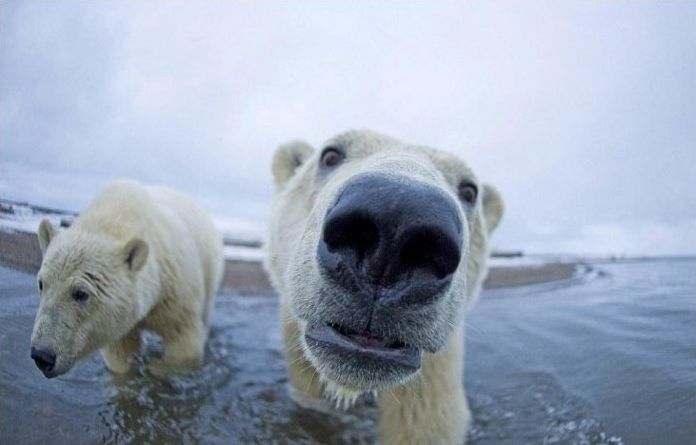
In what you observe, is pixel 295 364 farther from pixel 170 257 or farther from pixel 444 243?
pixel 444 243

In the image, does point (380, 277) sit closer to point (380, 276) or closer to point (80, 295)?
point (380, 276)

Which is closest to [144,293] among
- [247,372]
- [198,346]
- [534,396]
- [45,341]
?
[198,346]

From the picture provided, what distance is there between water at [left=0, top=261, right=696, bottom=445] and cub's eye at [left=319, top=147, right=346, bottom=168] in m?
2.15

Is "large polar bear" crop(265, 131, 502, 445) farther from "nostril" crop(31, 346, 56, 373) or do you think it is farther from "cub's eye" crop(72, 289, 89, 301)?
"cub's eye" crop(72, 289, 89, 301)

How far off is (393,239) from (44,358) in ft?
8.24

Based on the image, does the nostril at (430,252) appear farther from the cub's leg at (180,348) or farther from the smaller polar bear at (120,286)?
the cub's leg at (180,348)

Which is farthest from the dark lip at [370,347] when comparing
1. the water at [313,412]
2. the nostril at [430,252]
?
the water at [313,412]

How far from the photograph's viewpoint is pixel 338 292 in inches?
68.0

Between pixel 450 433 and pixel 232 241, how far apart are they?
13.3 meters

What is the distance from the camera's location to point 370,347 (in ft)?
6.06

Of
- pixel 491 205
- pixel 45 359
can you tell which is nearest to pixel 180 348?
pixel 45 359

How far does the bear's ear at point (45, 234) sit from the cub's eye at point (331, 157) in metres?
1.94

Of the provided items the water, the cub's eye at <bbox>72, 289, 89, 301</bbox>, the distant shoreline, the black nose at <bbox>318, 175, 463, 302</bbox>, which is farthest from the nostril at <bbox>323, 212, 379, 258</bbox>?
the cub's eye at <bbox>72, 289, 89, 301</bbox>

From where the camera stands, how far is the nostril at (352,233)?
1.53 metres
